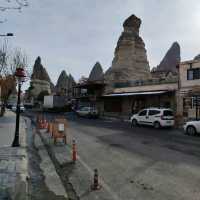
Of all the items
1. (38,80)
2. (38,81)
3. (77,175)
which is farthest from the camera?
(38,80)

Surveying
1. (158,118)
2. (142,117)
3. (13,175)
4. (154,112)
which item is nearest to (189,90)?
(154,112)

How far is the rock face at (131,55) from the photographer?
47500 mm

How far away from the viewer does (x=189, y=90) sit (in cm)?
2569

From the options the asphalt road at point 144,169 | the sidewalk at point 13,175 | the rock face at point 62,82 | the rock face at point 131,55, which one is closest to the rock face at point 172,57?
the rock face at point 62,82

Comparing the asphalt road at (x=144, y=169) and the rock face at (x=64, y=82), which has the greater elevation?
the rock face at (x=64, y=82)

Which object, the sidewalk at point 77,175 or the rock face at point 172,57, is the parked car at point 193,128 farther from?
the rock face at point 172,57

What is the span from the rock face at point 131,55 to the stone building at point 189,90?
18.9m

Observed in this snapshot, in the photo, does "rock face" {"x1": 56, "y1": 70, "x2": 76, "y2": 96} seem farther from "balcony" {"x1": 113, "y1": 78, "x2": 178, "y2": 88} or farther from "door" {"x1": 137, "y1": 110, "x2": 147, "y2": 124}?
"door" {"x1": 137, "y1": 110, "x2": 147, "y2": 124}

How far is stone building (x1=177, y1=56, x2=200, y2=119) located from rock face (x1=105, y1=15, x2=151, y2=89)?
18885 mm

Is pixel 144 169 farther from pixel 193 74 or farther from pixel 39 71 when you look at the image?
pixel 39 71

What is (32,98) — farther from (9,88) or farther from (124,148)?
(124,148)

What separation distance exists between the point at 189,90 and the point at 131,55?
24.2 meters

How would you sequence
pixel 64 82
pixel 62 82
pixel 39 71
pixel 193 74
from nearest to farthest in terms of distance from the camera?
pixel 193 74
pixel 64 82
pixel 62 82
pixel 39 71

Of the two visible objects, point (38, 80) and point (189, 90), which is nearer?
point (189, 90)
